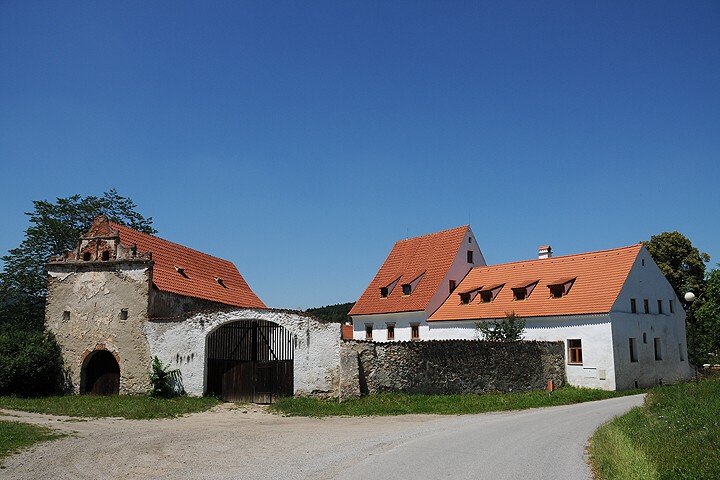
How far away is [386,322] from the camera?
40.3 m

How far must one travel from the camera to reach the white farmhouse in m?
28.6

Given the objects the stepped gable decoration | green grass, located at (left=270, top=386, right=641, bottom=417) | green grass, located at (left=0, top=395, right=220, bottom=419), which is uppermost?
the stepped gable decoration

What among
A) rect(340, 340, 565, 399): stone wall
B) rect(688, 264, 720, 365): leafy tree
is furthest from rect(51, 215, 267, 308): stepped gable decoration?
rect(688, 264, 720, 365): leafy tree

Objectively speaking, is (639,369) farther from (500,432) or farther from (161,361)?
(161,361)

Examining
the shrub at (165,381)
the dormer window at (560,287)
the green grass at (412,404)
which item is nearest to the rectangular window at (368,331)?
the dormer window at (560,287)

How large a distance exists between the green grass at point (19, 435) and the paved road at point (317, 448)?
492 mm

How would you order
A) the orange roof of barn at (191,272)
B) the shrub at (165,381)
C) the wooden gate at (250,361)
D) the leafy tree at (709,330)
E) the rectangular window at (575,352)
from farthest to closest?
1. the leafy tree at (709,330)
2. the rectangular window at (575,352)
3. the orange roof of barn at (191,272)
4. the shrub at (165,381)
5. the wooden gate at (250,361)

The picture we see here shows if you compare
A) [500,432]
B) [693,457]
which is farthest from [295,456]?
[693,457]

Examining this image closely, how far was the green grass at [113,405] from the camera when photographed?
19703 millimetres

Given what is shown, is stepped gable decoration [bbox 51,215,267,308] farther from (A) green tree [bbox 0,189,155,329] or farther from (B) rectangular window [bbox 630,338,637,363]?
(B) rectangular window [bbox 630,338,637,363]

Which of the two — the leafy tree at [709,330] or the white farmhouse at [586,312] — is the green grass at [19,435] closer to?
the white farmhouse at [586,312]

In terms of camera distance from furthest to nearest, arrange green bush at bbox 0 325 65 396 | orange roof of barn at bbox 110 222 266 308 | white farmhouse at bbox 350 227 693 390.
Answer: white farmhouse at bbox 350 227 693 390, orange roof of barn at bbox 110 222 266 308, green bush at bbox 0 325 65 396

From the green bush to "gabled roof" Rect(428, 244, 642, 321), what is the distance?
21.3m

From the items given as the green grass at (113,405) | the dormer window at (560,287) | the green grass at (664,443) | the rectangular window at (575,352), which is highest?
the dormer window at (560,287)
